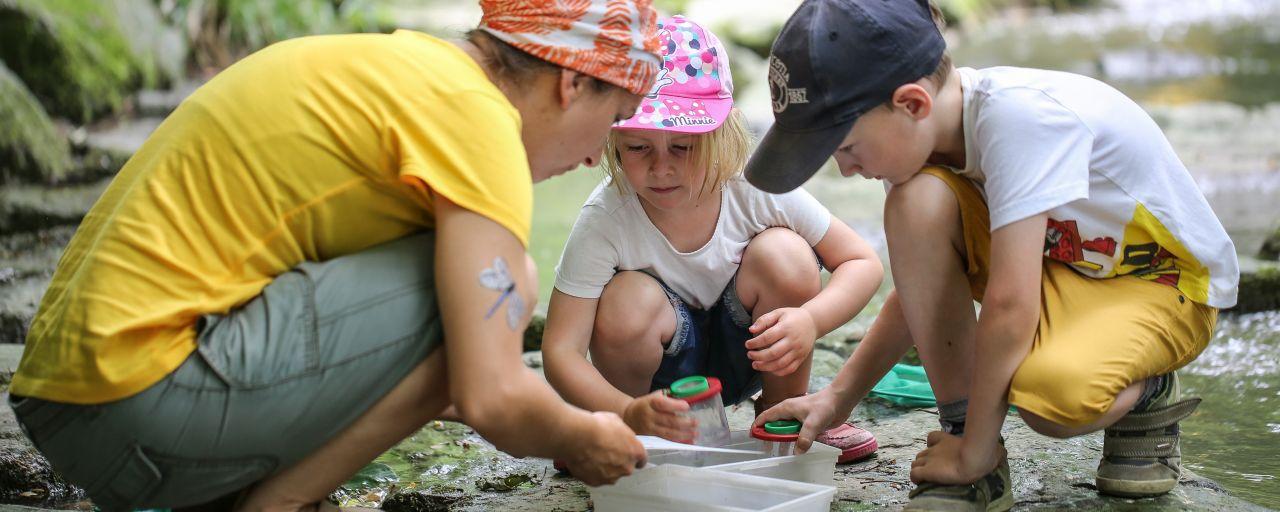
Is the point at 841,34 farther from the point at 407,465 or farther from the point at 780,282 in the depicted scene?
the point at 407,465

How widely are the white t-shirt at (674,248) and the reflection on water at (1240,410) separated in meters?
0.86

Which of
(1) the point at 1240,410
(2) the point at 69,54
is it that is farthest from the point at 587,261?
(2) the point at 69,54

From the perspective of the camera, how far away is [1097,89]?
80.0 inches

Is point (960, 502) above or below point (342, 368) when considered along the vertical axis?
below

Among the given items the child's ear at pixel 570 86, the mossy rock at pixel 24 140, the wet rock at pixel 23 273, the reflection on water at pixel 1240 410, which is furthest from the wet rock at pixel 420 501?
the mossy rock at pixel 24 140

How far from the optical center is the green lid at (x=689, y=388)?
200 centimetres

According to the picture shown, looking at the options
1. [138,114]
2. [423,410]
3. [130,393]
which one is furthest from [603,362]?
[138,114]

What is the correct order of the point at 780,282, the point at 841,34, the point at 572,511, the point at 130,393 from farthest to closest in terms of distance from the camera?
the point at 780,282, the point at 572,511, the point at 841,34, the point at 130,393

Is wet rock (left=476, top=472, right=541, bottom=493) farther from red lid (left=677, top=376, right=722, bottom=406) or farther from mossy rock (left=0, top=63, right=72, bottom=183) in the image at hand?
mossy rock (left=0, top=63, right=72, bottom=183)

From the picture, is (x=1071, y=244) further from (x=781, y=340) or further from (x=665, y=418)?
(x=665, y=418)

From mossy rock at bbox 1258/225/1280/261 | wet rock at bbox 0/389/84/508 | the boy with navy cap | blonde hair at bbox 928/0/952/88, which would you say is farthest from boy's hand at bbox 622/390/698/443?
mossy rock at bbox 1258/225/1280/261

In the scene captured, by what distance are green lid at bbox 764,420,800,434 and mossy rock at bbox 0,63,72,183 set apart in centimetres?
367

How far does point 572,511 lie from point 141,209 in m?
0.88

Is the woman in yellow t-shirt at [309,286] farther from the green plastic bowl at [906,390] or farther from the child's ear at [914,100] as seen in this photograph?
the green plastic bowl at [906,390]
